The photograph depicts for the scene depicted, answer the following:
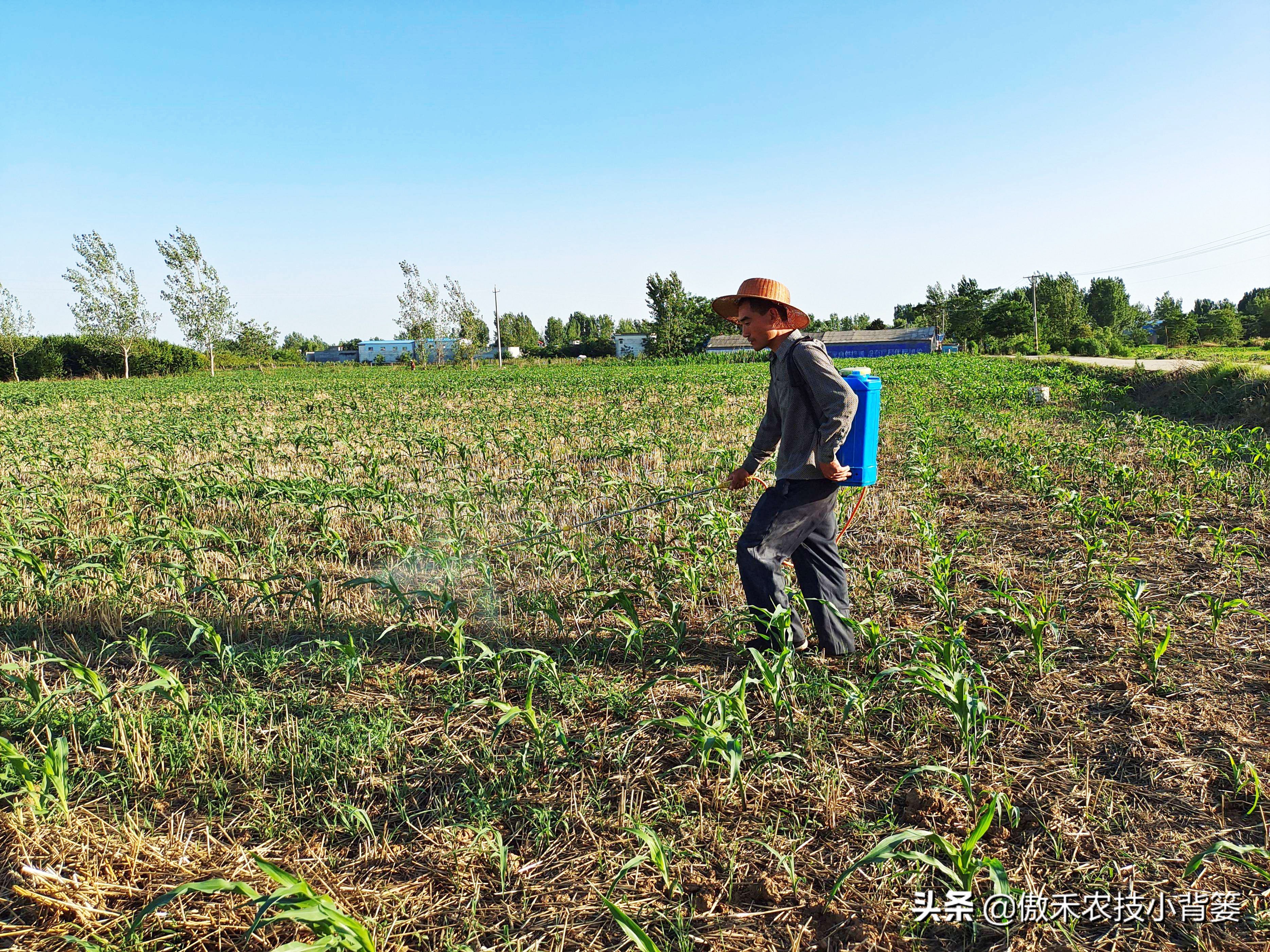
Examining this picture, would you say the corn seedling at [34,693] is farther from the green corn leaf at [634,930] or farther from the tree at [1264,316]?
the tree at [1264,316]

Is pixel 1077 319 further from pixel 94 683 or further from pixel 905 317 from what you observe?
pixel 94 683

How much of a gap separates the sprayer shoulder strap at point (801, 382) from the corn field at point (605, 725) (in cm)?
107

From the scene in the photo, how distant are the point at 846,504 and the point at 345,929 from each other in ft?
19.0

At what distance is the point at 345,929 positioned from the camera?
1808 mm

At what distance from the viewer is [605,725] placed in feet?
10.1

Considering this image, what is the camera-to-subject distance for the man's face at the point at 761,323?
3527 mm

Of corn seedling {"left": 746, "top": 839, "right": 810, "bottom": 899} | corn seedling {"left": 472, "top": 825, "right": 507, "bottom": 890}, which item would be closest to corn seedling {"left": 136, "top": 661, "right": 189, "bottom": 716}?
corn seedling {"left": 472, "top": 825, "right": 507, "bottom": 890}

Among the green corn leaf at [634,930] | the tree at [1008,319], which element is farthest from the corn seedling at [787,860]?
the tree at [1008,319]

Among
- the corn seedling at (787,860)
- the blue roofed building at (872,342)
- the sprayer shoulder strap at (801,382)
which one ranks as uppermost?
the blue roofed building at (872,342)

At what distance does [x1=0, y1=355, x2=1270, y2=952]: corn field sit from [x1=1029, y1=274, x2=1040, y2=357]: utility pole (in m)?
63.0

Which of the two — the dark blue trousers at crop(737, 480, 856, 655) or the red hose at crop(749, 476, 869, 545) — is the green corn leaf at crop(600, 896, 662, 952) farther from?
the red hose at crop(749, 476, 869, 545)

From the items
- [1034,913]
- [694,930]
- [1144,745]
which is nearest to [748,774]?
[694,930]

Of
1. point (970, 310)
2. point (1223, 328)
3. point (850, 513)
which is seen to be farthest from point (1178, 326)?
point (850, 513)

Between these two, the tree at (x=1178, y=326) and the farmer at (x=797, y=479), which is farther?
the tree at (x=1178, y=326)
